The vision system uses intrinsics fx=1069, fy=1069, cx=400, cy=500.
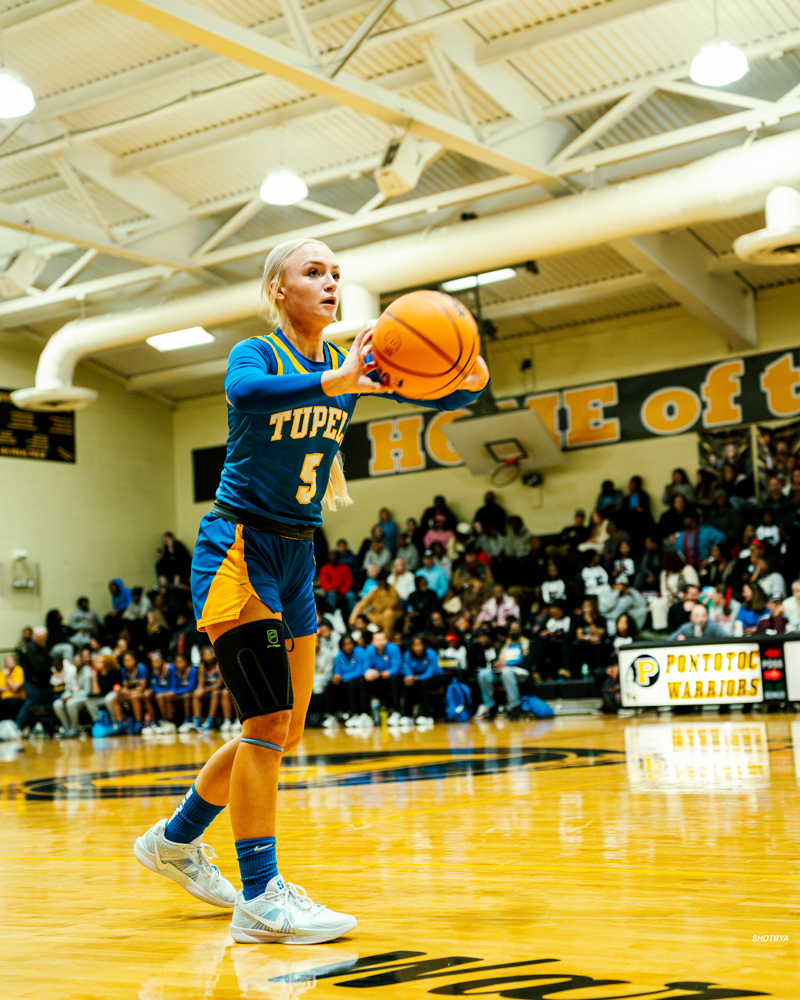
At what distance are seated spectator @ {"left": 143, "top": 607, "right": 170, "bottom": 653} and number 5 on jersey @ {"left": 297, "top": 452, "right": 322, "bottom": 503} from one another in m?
15.9

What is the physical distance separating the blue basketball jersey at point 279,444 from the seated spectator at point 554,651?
1095cm

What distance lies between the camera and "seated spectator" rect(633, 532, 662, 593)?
14.3 meters

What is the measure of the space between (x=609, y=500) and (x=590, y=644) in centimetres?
366

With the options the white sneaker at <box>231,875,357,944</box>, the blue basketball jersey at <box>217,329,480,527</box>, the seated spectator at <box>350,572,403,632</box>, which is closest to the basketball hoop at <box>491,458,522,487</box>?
the seated spectator at <box>350,572,403,632</box>

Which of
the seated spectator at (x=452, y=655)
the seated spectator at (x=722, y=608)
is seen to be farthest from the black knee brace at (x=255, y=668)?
the seated spectator at (x=452, y=655)

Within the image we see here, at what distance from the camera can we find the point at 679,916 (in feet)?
7.81

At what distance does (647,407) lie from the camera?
16.9 metres

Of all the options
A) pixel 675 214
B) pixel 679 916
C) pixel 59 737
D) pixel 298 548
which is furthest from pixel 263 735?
pixel 59 737

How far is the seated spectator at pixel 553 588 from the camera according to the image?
14969 mm

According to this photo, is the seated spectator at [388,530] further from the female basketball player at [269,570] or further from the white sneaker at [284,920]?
the white sneaker at [284,920]

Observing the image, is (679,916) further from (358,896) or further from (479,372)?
(479,372)

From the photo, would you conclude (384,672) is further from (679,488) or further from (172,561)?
(172,561)

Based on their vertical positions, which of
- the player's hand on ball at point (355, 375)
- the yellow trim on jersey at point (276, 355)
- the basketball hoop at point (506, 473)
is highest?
the basketball hoop at point (506, 473)

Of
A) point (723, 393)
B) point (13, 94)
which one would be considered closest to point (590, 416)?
point (723, 393)
